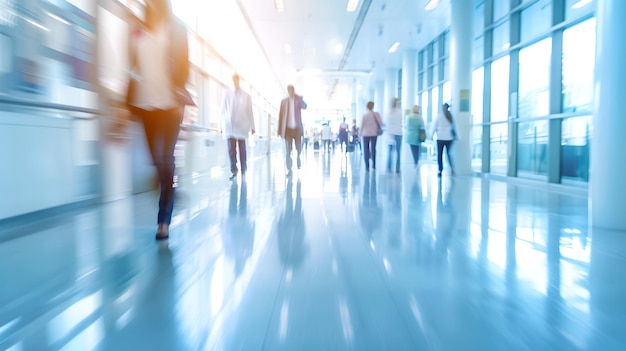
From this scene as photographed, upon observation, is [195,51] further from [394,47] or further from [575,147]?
[394,47]

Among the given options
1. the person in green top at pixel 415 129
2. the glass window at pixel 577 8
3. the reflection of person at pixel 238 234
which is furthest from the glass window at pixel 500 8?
the reflection of person at pixel 238 234

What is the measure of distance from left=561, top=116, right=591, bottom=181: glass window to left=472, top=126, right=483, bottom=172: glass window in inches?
117

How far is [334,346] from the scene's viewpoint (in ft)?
4.97

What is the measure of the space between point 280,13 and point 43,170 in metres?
9.09

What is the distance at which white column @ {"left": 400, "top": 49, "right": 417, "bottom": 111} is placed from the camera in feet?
53.5

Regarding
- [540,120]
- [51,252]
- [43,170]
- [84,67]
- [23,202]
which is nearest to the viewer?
[51,252]

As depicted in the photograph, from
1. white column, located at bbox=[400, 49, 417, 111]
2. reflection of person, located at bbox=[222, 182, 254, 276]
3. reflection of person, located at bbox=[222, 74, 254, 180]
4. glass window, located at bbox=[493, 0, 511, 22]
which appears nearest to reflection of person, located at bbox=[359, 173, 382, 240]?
reflection of person, located at bbox=[222, 182, 254, 276]

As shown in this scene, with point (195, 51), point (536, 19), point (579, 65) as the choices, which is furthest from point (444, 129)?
point (195, 51)

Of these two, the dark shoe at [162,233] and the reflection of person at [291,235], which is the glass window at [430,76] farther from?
the dark shoe at [162,233]

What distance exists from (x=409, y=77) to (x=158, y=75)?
14502 mm

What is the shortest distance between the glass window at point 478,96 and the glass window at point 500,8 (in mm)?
1204

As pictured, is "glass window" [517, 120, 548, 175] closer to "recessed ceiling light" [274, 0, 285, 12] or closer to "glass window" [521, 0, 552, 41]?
"glass window" [521, 0, 552, 41]

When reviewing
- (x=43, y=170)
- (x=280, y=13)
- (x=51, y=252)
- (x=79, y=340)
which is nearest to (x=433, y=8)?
(x=280, y=13)

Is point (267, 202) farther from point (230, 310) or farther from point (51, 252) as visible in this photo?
point (230, 310)
